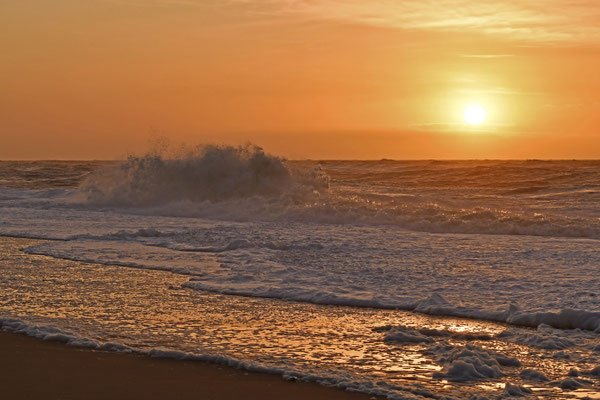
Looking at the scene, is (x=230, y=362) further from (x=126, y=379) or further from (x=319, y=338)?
(x=319, y=338)

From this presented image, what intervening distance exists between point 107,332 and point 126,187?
20.4 metres

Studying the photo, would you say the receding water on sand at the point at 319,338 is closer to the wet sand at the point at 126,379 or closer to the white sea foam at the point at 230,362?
the white sea foam at the point at 230,362

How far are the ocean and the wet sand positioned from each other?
178 mm

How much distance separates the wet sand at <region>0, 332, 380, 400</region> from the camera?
4.91 m

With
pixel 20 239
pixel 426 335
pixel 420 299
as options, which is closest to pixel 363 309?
pixel 420 299

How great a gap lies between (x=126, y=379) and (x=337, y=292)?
4009mm

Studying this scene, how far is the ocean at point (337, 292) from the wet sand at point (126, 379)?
178mm

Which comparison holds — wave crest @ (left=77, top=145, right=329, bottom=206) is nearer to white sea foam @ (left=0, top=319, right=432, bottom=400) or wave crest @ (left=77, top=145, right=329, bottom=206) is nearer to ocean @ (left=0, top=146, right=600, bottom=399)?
ocean @ (left=0, top=146, right=600, bottom=399)

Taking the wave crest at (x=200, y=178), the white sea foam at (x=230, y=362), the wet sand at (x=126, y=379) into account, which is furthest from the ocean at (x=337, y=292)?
the wave crest at (x=200, y=178)

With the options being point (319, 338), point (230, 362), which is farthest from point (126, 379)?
point (319, 338)

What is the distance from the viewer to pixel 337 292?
348 inches

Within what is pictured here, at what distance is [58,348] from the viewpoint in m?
6.07

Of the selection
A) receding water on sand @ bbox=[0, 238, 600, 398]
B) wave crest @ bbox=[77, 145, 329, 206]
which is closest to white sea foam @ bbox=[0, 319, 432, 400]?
receding water on sand @ bbox=[0, 238, 600, 398]

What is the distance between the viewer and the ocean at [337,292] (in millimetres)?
5684
